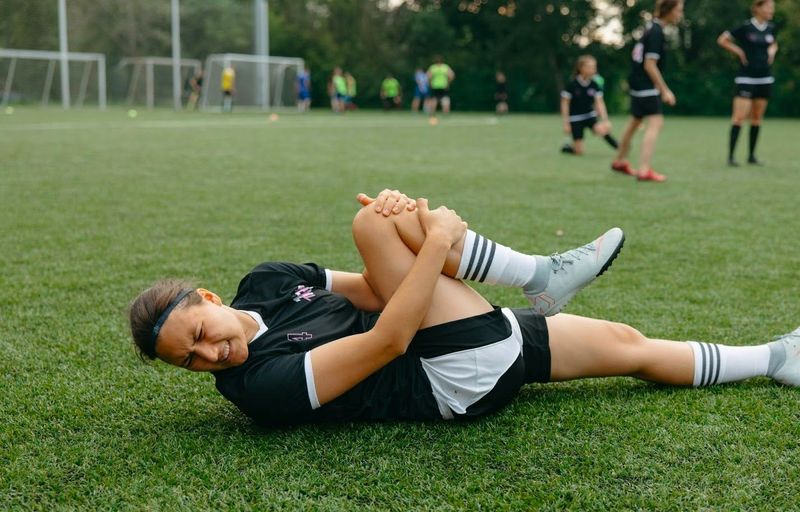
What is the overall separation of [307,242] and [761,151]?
33.7ft

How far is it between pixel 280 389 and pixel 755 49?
8915 mm

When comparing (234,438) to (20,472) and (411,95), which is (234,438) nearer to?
(20,472)

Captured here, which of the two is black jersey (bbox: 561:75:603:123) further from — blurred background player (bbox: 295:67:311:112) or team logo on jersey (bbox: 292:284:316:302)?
blurred background player (bbox: 295:67:311:112)

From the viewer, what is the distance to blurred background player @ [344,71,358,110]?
114 ft

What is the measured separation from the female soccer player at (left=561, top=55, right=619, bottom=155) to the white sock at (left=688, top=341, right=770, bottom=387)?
1016cm

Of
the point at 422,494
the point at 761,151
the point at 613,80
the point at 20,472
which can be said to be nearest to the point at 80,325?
the point at 20,472

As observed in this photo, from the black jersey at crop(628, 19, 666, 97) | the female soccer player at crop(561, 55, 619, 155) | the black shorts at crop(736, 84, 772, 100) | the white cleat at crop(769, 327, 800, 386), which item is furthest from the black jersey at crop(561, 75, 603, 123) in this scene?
the white cleat at crop(769, 327, 800, 386)

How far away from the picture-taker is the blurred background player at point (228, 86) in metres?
29.5

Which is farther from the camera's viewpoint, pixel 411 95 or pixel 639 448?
pixel 411 95

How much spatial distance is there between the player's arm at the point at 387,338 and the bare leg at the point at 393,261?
0.08 m

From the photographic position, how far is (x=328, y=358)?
2156 millimetres

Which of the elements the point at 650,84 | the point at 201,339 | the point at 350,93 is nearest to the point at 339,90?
the point at 350,93

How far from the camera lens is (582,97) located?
504 inches

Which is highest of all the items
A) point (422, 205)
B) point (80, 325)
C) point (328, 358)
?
point (422, 205)
